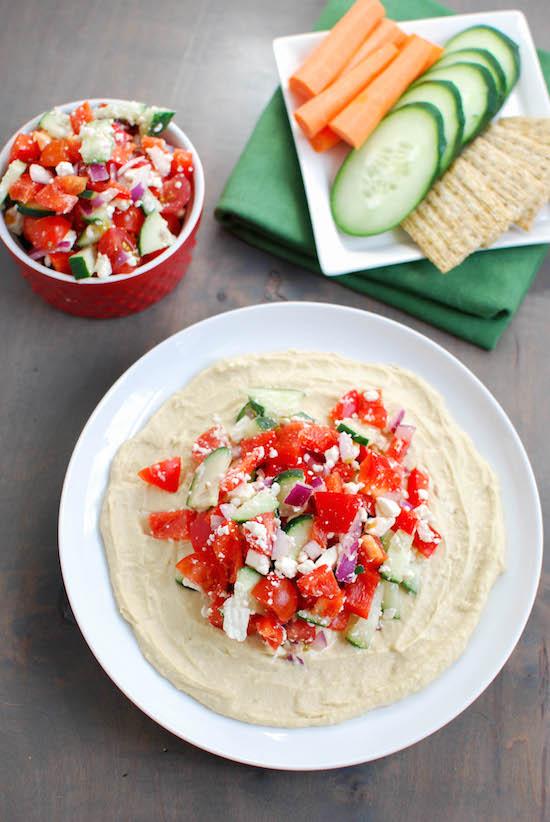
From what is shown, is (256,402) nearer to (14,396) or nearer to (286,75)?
(14,396)

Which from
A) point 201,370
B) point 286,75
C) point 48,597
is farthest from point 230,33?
point 48,597

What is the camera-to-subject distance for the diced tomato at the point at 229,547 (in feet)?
9.10

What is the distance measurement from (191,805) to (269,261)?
2.33m

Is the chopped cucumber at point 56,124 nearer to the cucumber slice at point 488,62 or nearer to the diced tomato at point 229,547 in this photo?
the diced tomato at point 229,547

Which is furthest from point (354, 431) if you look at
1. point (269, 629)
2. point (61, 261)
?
point (61, 261)

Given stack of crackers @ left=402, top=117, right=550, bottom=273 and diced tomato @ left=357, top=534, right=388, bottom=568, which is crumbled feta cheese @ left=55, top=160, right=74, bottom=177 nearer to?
stack of crackers @ left=402, top=117, right=550, bottom=273

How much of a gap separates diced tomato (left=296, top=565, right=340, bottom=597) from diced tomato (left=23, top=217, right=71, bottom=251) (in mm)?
1557

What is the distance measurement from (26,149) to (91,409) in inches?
43.3

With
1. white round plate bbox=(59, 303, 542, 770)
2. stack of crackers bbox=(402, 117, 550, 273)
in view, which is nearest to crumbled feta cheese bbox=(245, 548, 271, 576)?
white round plate bbox=(59, 303, 542, 770)

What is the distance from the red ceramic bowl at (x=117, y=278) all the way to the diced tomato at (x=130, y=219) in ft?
0.47

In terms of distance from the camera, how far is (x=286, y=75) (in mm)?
3689

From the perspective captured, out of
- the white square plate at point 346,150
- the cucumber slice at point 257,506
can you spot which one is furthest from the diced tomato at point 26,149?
the cucumber slice at point 257,506

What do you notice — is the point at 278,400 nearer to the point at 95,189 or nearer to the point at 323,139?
the point at 95,189

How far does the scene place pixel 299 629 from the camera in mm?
2822
